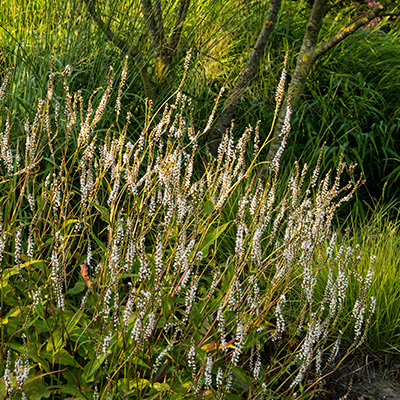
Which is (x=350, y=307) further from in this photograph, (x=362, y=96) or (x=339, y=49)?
(x=339, y=49)

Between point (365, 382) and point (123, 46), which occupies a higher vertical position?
point (123, 46)

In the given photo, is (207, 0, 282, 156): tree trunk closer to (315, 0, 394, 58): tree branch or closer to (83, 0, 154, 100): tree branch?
(315, 0, 394, 58): tree branch

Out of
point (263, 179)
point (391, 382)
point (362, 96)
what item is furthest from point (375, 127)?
→ point (391, 382)

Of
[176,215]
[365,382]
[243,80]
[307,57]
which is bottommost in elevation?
[365,382]

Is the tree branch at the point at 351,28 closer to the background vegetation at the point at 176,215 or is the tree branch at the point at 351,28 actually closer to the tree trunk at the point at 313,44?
the tree trunk at the point at 313,44

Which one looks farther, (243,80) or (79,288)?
(243,80)

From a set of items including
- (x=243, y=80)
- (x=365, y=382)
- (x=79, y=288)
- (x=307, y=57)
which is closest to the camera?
(x=79, y=288)

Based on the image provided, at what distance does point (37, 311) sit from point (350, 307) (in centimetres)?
179

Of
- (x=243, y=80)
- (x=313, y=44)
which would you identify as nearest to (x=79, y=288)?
(x=243, y=80)

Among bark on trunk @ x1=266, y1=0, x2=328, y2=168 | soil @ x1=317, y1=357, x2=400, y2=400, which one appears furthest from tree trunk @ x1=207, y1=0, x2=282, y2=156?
soil @ x1=317, y1=357, x2=400, y2=400

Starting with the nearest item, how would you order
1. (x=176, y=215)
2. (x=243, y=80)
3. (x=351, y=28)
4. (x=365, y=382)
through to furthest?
(x=176, y=215) → (x=365, y=382) → (x=351, y=28) → (x=243, y=80)

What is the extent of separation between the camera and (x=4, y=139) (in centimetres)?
212

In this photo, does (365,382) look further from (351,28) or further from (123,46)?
(123,46)

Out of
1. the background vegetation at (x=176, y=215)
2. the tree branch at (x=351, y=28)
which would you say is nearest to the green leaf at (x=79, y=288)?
the background vegetation at (x=176, y=215)
